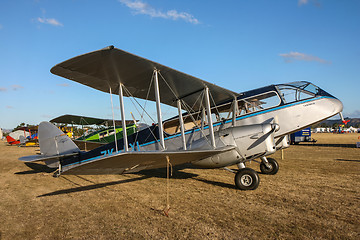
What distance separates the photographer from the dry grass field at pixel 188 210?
11.1ft

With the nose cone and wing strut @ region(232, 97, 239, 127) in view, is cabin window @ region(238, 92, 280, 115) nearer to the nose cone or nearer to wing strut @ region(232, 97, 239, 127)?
wing strut @ region(232, 97, 239, 127)

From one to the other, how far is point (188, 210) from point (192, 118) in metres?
2.83

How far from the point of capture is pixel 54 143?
319 inches

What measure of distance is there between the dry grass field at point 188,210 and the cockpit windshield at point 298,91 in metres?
2.54

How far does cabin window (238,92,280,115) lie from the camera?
6.83 meters

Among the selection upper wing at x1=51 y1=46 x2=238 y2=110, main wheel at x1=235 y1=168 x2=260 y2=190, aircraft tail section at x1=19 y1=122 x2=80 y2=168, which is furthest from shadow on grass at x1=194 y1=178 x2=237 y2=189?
aircraft tail section at x1=19 y1=122 x2=80 y2=168

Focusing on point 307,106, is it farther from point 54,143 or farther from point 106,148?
point 54,143

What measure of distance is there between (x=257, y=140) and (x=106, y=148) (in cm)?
514

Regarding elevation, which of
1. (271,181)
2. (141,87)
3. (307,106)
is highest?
(141,87)

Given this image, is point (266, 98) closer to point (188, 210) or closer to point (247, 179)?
point (247, 179)

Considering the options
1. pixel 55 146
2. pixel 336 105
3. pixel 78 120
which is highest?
pixel 78 120

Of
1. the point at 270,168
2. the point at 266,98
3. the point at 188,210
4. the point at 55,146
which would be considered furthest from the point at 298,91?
the point at 55,146

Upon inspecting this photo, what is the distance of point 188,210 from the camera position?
14.3 ft

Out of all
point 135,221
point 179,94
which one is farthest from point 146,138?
point 135,221
